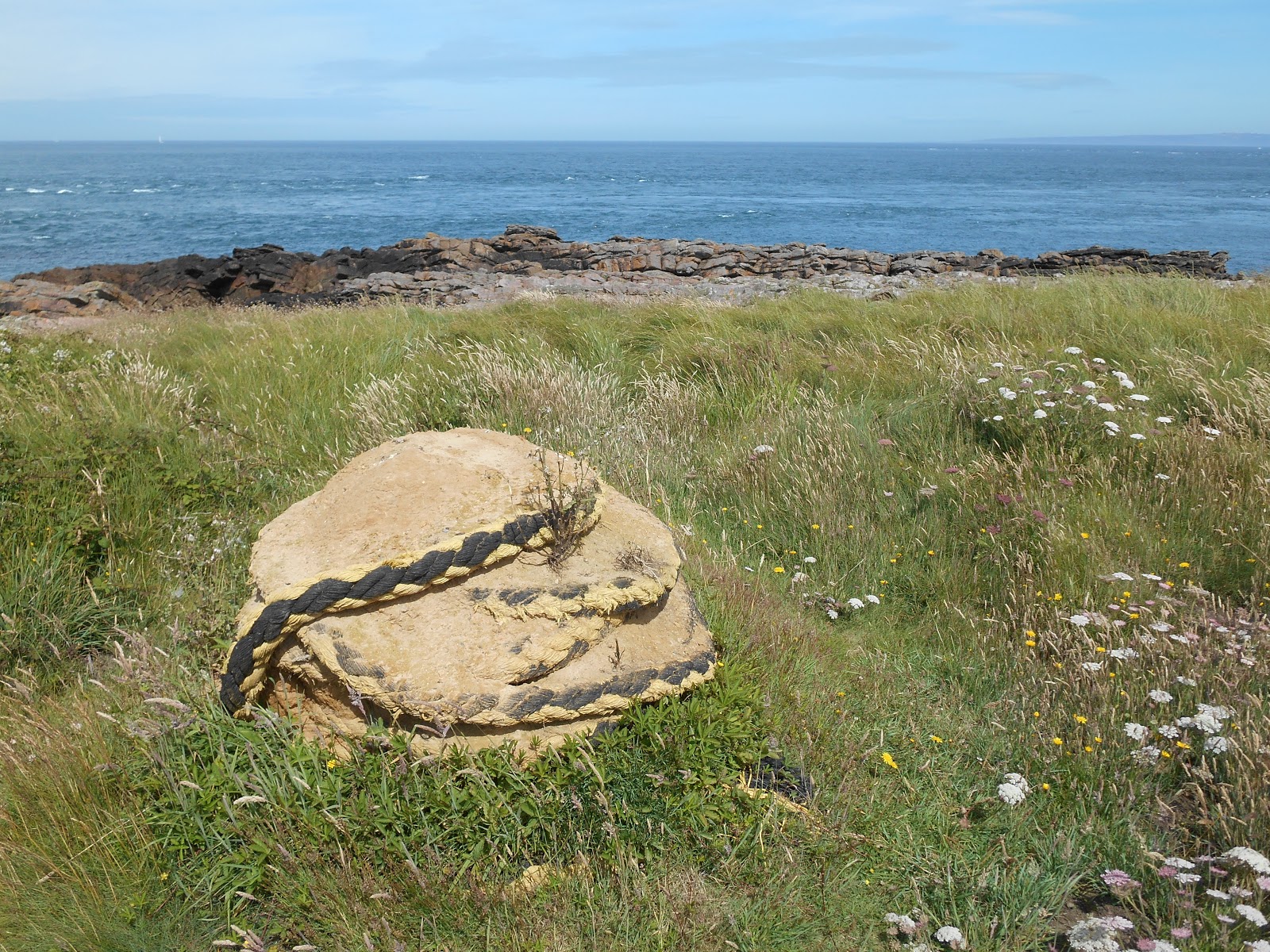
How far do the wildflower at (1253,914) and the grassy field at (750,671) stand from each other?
0.16 ft

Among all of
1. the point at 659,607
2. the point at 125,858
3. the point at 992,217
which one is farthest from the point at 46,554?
the point at 992,217

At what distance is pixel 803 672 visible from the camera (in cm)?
361

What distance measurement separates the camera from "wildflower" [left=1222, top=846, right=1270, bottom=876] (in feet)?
7.97

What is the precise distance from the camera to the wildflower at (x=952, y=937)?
2.41 m

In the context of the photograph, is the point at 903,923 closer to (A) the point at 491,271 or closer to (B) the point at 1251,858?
(B) the point at 1251,858

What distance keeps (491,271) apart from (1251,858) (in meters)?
24.0

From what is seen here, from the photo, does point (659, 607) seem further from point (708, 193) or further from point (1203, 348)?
point (708, 193)

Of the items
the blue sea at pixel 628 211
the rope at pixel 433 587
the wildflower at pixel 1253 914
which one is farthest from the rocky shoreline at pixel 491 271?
the wildflower at pixel 1253 914

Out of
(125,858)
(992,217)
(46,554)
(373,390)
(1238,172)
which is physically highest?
(1238,172)

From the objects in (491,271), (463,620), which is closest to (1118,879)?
(463,620)

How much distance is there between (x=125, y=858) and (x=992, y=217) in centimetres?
6171

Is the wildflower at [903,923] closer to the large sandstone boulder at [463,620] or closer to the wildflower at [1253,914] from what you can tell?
the wildflower at [1253,914]

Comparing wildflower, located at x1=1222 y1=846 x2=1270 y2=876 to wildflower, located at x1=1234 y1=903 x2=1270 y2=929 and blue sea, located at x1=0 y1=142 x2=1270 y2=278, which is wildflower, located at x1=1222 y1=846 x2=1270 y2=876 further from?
blue sea, located at x1=0 y1=142 x2=1270 y2=278

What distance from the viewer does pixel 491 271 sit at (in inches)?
966
